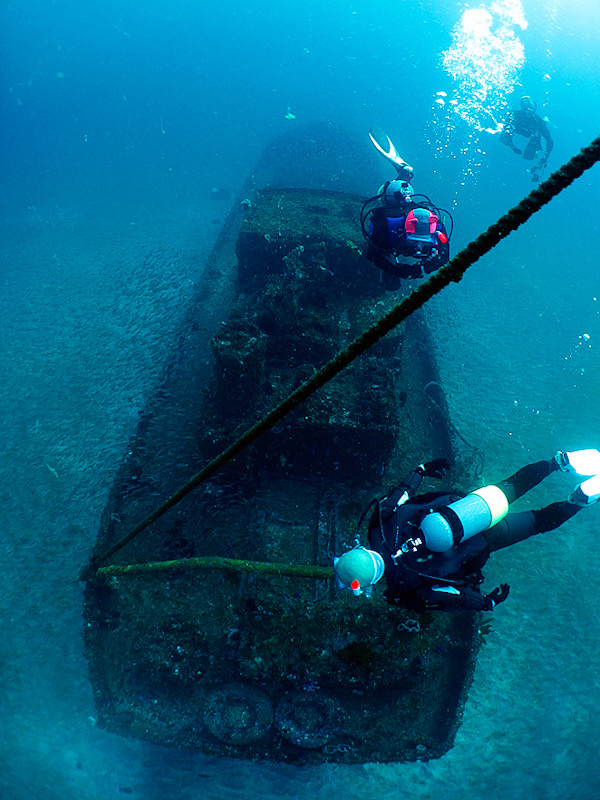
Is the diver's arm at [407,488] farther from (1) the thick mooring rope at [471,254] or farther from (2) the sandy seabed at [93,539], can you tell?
(2) the sandy seabed at [93,539]

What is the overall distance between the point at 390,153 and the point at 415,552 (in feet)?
30.0

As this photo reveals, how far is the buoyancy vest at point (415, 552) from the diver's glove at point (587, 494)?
1.65m

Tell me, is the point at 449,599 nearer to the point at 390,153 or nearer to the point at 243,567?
the point at 243,567

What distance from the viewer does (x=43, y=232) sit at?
1534 centimetres

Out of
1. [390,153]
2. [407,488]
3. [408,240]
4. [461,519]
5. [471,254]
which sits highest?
[471,254]

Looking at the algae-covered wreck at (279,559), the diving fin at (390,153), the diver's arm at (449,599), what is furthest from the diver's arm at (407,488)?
the diving fin at (390,153)

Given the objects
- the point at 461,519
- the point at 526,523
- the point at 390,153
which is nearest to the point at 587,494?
the point at 526,523

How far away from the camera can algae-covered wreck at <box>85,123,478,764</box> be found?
4.18 metres

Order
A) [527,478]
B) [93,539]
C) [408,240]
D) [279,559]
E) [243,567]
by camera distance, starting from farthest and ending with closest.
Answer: [93,539], [408,240], [279,559], [527,478], [243,567]

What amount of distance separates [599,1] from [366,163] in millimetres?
88984

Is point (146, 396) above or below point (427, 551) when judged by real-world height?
below

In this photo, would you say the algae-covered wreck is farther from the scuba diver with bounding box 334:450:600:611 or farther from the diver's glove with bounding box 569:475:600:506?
Answer: the diver's glove with bounding box 569:475:600:506

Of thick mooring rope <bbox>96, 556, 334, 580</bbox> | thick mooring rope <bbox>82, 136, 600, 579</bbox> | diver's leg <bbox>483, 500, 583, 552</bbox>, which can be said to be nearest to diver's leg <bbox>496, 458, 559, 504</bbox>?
diver's leg <bbox>483, 500, 583, 552</bbox>

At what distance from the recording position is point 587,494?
450 centimetres
